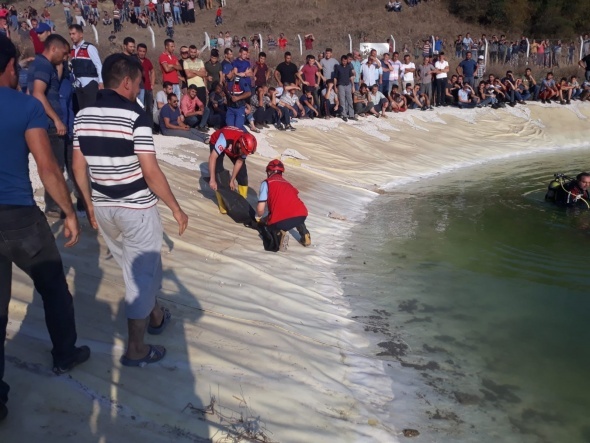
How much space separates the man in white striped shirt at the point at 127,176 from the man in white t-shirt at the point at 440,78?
18.1 metres

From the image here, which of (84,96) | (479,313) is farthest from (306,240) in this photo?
(84,96)

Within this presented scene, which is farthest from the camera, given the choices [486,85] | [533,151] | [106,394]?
[486,85]

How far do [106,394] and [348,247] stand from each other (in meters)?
5.28

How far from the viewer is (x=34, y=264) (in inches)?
135

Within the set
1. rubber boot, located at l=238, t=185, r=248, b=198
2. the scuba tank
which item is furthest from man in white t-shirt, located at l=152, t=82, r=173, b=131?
the scuba tank

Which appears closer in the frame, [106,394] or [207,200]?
[106,394]

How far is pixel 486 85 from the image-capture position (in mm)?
22203

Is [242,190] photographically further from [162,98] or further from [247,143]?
[162,98]

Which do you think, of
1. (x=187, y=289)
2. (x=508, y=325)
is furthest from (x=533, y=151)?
(x=187, y=289)

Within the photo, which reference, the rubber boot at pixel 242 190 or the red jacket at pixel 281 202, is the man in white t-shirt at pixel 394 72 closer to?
the rubber boot at pixel 242 190

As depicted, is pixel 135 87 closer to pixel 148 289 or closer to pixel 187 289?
pixel 148 289

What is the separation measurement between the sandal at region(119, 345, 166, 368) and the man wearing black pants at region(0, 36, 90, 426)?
827mm

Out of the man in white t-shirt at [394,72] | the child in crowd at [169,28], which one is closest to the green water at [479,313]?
the man in white t-shirt at [394,72]

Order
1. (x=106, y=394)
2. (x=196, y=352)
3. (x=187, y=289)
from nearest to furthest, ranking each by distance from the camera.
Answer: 1. (x=106, y=394)
2. (x=196, y=352)
3. (x=187, y=289)
